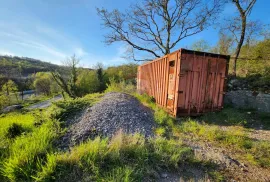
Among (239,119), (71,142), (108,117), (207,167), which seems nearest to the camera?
(207,167)

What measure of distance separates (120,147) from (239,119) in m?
4.39

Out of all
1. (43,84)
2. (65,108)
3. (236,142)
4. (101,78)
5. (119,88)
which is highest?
(101,78)

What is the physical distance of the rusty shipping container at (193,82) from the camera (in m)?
4.71

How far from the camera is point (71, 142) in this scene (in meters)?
2.98

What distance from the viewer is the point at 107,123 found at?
382 centimetres

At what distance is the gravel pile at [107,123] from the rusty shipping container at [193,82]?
44.6 inches

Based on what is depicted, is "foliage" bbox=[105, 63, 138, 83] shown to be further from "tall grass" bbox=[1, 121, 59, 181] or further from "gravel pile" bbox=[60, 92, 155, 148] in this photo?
"tall grass" bbox=[1, 121, 59, 181]

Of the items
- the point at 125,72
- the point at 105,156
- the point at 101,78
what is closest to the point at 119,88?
the point at 101,78

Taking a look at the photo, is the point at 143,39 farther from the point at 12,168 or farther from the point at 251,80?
the point at 12,168

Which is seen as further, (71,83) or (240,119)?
(71,83)

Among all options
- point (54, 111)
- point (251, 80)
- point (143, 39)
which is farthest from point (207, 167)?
point (143, 39)

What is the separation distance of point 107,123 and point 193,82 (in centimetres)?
326

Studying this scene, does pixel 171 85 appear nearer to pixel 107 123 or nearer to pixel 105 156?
pixel 107 123

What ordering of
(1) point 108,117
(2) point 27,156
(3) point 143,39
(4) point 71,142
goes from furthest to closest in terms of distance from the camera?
(3) point 143,39
(1) point 108,117
(4) point 71,142
(2) point 27,156
